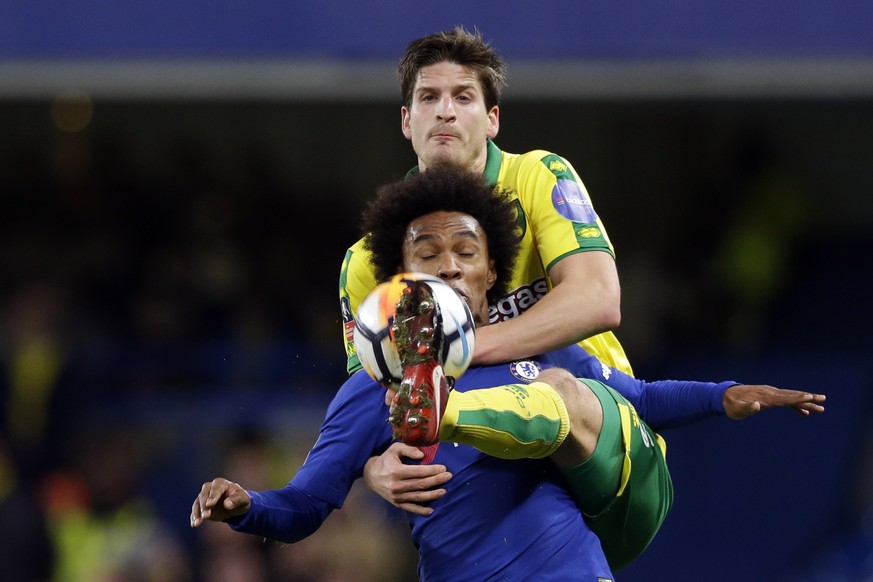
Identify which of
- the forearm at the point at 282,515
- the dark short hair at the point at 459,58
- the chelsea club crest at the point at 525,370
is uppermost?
the dark short hair at the point at 459,58

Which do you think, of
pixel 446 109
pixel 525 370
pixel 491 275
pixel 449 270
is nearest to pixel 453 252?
pixel 449 270

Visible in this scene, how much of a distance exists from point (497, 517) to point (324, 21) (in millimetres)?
5235

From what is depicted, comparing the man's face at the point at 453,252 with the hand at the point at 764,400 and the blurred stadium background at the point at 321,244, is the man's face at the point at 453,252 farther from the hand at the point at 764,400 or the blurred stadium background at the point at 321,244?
the blurred stadium background at the point at 321,244

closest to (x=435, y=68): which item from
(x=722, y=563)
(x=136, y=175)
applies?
(x=722, y=563)

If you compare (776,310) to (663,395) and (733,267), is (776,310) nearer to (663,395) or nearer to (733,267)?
(733,267)

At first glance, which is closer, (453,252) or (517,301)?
(453,252)

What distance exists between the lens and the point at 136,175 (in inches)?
434

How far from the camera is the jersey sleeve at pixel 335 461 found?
4.02 meters

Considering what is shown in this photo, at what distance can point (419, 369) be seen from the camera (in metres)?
3.56

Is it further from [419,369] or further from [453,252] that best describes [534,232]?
[419,369]

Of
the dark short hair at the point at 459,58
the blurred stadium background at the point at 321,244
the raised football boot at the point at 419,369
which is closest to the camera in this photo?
the raised football boot at the point at 419,369

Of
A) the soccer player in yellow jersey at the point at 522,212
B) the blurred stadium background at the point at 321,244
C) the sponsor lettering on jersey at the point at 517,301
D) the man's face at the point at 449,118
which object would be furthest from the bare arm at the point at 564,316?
the blurred stadium background at the point at 321,244

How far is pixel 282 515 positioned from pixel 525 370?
2.60ft

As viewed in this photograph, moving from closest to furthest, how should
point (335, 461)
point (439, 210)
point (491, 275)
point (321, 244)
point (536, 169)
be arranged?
point (335, 461), point (439, 210), point (491, 275), point (536, 169), point (321, 244)
